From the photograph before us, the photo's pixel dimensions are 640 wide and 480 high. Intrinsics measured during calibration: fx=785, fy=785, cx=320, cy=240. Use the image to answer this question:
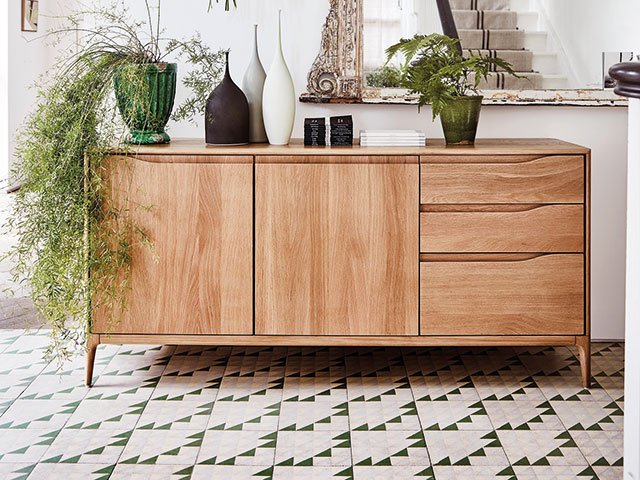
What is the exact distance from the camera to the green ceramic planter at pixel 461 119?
114 inches

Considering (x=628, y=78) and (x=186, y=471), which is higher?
(x=628, y=78)

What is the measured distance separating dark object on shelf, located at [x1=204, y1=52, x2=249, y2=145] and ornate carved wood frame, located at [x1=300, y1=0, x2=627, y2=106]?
1.38 ft

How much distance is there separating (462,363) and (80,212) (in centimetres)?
155

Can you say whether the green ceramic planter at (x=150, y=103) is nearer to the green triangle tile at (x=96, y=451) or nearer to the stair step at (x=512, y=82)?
the green triangle tile at (x=96, y=451)

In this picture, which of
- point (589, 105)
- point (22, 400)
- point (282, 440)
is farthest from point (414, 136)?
point (22, 400)

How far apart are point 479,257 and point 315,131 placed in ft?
2.46

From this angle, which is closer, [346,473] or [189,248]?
[346,473]

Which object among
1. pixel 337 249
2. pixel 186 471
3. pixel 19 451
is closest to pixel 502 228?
pixel 337 249

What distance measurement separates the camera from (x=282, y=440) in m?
2.37

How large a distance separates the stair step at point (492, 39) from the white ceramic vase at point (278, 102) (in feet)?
2.51

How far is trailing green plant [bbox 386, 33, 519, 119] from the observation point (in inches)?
112

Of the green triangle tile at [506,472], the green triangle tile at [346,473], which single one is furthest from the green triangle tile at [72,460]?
the green triangle tile at [506,472]

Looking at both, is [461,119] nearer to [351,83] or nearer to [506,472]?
[351,83]

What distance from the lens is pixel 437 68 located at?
2934mm
